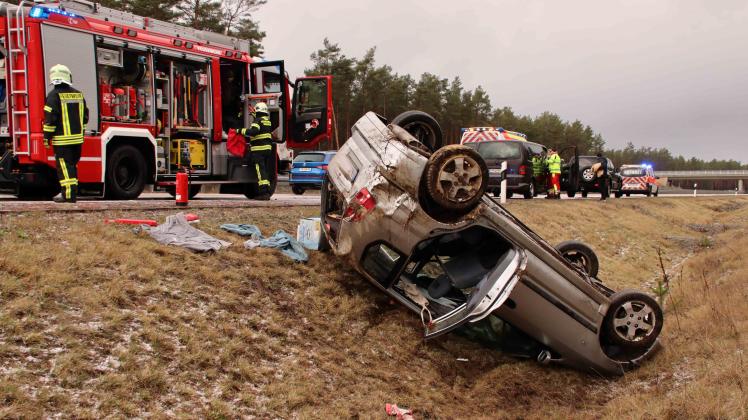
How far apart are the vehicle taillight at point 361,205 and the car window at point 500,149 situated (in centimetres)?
1131

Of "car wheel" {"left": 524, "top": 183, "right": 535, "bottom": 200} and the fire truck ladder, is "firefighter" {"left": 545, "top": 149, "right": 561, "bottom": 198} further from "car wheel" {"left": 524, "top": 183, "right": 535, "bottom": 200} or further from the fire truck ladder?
the fire truck ladder

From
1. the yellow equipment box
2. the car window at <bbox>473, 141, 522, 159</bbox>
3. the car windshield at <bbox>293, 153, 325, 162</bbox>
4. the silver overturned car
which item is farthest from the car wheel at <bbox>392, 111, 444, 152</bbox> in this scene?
the car windshield at <bbox>293, 153, 325, 162</bbox>

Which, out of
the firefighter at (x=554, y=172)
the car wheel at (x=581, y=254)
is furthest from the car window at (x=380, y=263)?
the firefighter at (x=554, y=172)

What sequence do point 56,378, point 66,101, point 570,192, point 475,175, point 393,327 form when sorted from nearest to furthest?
point 56,378 → point 475,175 → point 393,327 → point 66,101 → point 570,192

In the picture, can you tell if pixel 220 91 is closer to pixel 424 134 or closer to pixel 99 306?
pixel 424 134

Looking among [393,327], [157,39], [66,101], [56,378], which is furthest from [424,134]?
[157,39]

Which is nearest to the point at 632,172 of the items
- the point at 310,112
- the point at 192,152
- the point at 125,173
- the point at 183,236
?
the point at 310,112

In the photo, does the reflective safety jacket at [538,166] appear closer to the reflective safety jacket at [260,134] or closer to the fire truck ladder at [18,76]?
the reflective safety jacket at [260,134]

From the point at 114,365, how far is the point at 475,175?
8.54ft

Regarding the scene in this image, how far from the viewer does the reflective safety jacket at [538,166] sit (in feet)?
55.4

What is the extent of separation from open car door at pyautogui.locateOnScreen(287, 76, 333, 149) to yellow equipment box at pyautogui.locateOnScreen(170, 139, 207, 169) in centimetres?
171

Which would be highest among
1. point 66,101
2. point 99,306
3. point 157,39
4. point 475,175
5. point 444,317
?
point 157,39

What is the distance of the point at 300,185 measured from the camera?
19.1m

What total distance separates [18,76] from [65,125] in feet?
4.56
